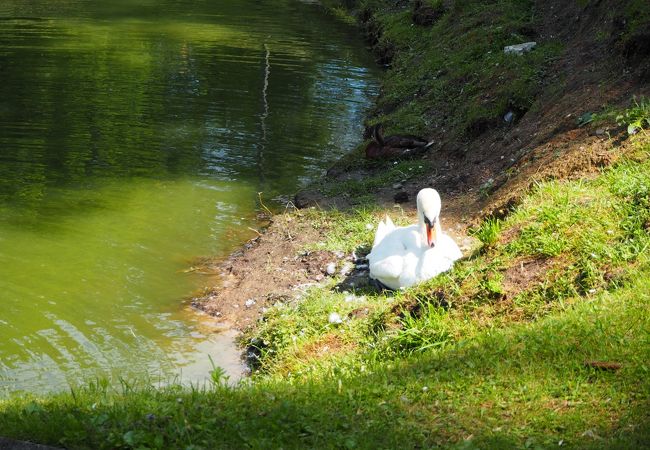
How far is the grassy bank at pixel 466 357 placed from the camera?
5355 mm

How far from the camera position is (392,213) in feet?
39.1

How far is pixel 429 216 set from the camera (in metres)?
9.06

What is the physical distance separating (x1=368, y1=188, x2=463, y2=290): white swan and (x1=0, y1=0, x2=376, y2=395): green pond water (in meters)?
1.86

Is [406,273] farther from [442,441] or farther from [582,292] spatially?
[442,441]

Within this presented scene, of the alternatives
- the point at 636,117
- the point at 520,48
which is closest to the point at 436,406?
the point at 636,117

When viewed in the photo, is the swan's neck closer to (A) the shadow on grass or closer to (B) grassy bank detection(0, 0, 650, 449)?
(B) grassy bank detection(0, 0, 650, 449)

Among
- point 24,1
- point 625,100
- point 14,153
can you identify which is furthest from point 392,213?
point 24,1

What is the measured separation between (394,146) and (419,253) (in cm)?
553

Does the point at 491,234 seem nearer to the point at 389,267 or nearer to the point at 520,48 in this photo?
the point at 389,267

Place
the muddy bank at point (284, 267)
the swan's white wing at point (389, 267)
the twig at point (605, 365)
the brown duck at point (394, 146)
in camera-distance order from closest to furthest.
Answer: the twig at point (605, 365) → the swan's white wing at point (389, 267) → the muddy bank at point (284, 267) → the brown duck at point (394, 146)

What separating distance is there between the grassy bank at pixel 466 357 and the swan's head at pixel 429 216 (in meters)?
0.45

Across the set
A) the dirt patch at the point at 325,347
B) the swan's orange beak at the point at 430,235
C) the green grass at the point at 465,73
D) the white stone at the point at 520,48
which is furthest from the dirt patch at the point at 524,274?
the white stone at the point at 520,48

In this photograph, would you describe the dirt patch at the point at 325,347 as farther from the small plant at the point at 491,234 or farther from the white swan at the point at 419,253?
the small plant at the point at 491,234

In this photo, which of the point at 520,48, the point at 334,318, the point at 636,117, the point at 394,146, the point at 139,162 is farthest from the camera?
the point at 520,48
